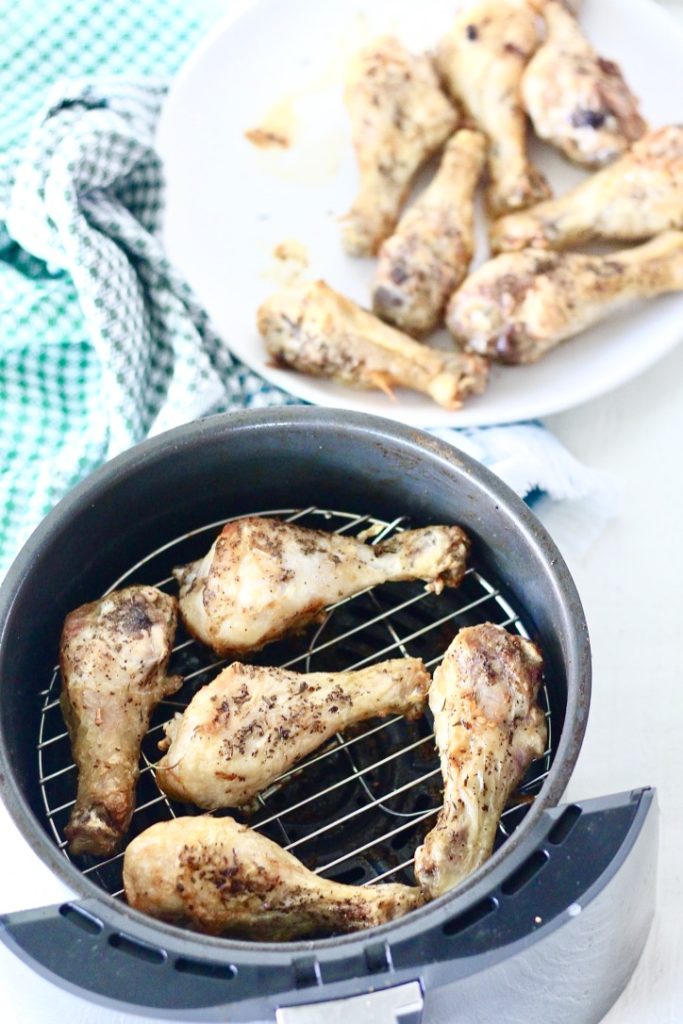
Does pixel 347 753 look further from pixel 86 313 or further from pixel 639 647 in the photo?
pixel 86 313

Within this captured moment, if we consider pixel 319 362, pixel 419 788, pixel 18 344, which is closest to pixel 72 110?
pixel 18 344

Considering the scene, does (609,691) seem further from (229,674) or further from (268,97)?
(268,97)

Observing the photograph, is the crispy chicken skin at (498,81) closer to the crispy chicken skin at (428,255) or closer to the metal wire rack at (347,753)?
the crispy chicken skin at (428,255)

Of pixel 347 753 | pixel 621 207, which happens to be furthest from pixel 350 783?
pixel 621 207

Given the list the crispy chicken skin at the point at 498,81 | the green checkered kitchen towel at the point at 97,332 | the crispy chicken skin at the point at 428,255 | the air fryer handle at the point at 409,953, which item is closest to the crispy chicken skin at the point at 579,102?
the crispy chicken skin at the point at 498,81

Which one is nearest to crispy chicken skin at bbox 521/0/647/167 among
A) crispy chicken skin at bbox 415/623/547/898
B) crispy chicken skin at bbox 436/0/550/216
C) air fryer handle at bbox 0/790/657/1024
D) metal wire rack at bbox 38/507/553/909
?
crispy chicken skin at bbox 436/0/550/216
